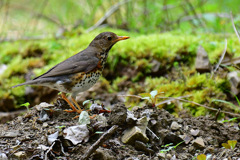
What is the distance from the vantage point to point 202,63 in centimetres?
448

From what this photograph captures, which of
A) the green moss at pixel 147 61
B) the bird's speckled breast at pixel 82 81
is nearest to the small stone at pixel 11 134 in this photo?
the bird's speckled breast at pixel 82 81

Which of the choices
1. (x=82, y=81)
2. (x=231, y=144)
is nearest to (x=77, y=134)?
(x=82, y=81)

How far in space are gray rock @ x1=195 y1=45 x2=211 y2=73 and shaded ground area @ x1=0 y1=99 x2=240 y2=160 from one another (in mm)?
1468

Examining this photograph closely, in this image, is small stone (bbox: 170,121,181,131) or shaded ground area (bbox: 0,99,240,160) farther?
small stone (bbox: 170,121,181,131)

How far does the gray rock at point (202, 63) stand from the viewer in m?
4.45

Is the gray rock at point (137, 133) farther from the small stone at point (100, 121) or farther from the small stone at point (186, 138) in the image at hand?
the small stone at point (186, 138)

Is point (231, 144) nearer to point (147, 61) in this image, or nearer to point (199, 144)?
point (199, 144)

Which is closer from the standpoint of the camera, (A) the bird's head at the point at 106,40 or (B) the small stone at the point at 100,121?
(B) the small stone at the point at 100,121

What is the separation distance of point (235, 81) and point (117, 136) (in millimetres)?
2242

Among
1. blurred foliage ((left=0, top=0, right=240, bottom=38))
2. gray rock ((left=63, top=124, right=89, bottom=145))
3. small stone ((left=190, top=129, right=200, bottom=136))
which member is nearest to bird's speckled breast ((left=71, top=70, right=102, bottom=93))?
gray rock ((left=63, top=124, right=89, bottom=145))

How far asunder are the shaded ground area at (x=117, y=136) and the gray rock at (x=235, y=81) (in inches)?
39.4

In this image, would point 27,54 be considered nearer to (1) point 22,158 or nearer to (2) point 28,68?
(2) point 28,68

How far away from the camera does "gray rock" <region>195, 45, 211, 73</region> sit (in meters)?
4.45

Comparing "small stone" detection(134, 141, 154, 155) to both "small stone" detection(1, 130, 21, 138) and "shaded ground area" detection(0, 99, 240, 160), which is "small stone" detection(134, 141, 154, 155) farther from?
"small stone" detection(1, 130, 21, 138)
